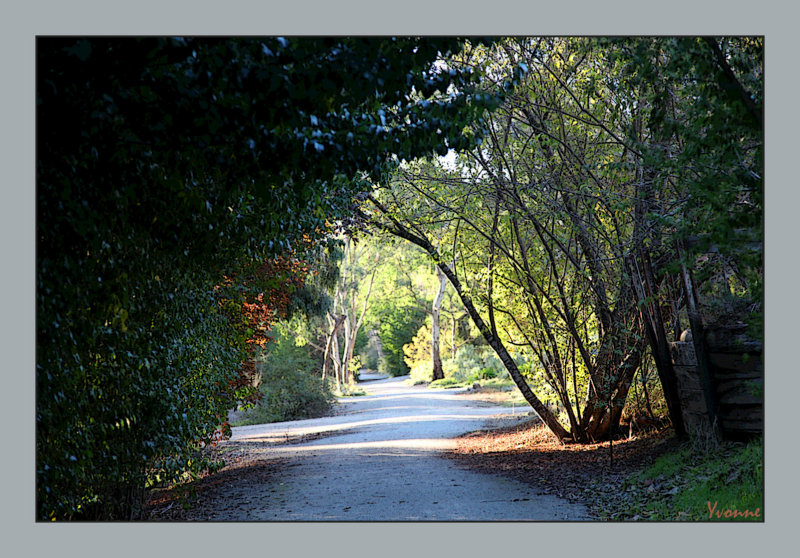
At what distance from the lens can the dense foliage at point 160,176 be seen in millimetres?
2467

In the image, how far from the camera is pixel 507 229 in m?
6.45

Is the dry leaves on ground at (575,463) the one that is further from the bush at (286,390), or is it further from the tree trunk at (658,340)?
the bush at (286,390)

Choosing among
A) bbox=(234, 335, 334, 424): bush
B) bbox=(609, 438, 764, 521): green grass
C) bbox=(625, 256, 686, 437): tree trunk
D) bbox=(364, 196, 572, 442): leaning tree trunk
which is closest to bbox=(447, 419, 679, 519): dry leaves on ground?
bbox=(609, 438, 764, 521): green grass

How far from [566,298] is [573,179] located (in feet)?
3.95

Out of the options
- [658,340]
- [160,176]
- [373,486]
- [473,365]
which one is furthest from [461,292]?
[473,365]

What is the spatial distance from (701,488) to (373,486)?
241cm

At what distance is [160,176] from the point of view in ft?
9.03

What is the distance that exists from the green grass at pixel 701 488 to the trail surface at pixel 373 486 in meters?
0.44

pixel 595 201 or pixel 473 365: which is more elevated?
pixel 595 201

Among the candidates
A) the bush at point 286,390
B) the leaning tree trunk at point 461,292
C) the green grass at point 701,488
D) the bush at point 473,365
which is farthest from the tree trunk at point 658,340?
the bush at point 473,365

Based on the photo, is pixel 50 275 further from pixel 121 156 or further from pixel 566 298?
pixel 566 298

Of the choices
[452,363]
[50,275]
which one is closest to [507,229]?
[50,275]

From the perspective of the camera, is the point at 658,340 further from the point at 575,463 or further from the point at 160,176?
the point at 160,176

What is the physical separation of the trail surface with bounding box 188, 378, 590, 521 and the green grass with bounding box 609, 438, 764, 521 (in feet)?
1.43
